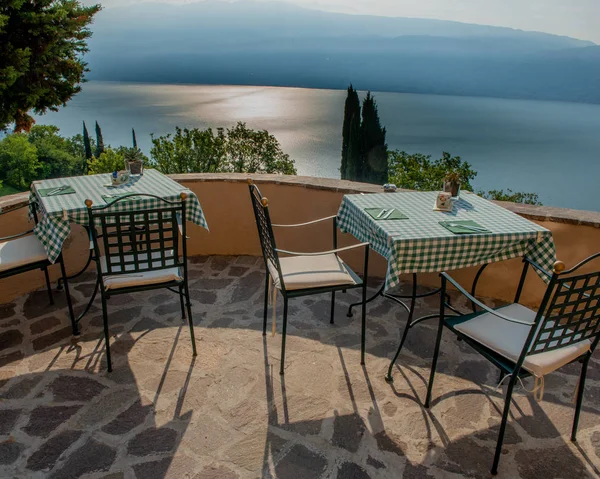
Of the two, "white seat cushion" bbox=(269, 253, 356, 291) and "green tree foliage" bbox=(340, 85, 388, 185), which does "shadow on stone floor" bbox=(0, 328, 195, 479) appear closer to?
"white seat cushion" bbox=(269, 253, 356, 291)

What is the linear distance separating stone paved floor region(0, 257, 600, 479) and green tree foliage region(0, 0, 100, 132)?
11758mm

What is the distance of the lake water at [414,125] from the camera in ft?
224

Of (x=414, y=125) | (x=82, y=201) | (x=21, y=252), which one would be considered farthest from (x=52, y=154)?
(x=414, y=125)

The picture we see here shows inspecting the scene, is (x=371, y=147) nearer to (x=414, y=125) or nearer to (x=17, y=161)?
(x=17, y=161)

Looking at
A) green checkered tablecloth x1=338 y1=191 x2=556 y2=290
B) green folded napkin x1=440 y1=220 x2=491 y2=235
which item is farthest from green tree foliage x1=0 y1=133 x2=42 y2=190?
green folded napkin x1=440 y1=220 x2=491 y2=235

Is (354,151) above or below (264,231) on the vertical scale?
below

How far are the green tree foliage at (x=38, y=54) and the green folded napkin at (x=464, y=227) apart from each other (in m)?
12.7

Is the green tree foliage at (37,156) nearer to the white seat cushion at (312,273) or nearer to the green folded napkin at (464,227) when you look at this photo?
the white seat cushion at (312,273)

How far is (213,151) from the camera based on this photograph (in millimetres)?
17312

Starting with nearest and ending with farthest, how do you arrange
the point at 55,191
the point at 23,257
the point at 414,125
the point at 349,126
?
the point at 23,257 → the point at 55,191 → the point at 349,126 → the point at 414,125

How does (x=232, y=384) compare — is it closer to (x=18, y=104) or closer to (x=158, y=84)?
(x=18, y=104)

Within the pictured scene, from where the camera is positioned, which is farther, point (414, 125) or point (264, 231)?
point (414, 125)

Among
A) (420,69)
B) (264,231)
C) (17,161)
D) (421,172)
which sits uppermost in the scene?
(420,69)

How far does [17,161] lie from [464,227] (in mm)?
46734
